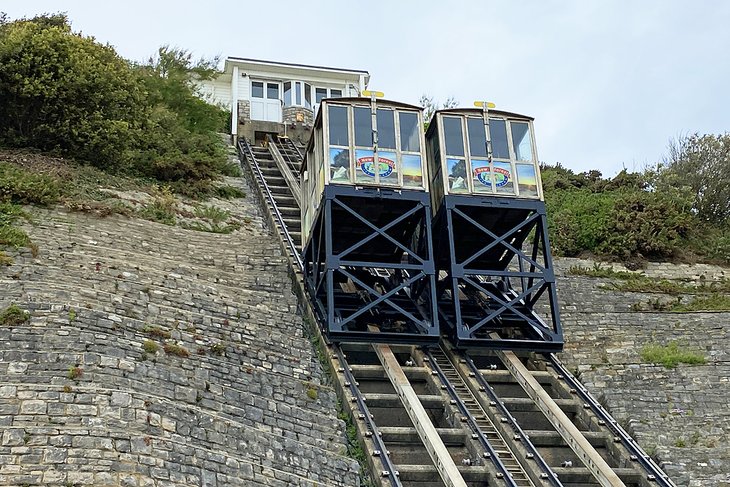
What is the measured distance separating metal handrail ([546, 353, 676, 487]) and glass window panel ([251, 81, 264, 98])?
63.2ft

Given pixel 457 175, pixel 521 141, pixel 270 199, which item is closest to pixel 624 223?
pixel 521 141

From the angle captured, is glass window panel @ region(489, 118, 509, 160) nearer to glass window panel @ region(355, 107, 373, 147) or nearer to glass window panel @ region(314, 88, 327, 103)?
glass window panel @ region(355, 107, 373, 147)

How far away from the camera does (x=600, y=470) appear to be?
37.8 feet

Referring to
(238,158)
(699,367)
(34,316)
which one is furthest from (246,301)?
(238,158)

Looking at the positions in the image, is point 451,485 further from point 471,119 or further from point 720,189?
point 720,189

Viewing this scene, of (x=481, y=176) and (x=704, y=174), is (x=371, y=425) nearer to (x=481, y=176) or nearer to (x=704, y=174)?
(x=481, y=176)

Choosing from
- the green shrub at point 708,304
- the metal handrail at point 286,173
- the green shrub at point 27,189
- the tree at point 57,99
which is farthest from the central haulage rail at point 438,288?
the tree at point 57,99

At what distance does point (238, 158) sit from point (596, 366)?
597 inches

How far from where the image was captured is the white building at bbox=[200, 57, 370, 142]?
30391mm

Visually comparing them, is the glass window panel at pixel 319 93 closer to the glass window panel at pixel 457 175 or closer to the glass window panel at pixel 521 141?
the glass window panel at pixel 521 141

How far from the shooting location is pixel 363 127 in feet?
54.5

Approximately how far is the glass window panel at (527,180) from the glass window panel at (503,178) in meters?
0.17

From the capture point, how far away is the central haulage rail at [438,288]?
12766mm

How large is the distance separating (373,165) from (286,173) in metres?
8.58
